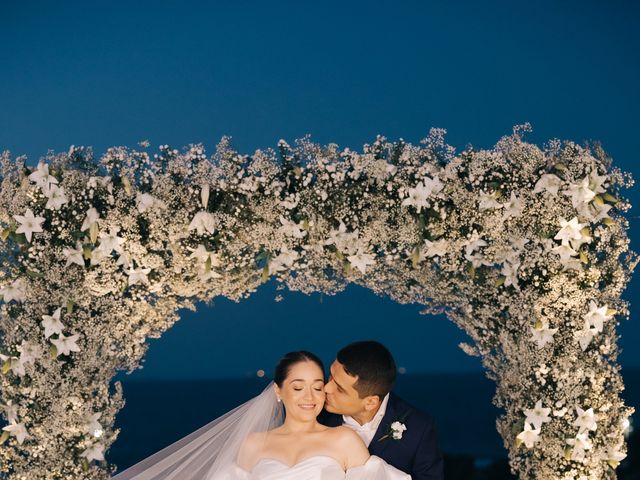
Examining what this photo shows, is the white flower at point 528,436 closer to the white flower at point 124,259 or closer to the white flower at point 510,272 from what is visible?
the white flower at point 510,272

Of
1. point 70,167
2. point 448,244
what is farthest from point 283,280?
point 70,167

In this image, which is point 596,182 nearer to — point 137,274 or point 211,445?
point 211,445

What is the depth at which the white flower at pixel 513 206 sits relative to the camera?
5762 millimetres

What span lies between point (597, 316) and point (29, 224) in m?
4.18

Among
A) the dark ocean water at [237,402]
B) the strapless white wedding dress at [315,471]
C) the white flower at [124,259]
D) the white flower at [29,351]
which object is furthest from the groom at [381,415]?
the dark ocean water at [237,402]

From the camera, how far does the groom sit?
15.3 feet

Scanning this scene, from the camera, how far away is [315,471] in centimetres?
432

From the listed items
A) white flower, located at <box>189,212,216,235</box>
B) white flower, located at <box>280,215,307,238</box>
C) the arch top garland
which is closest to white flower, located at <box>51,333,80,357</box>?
the arch top garland

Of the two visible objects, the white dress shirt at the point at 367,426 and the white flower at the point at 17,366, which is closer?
the white dress shirt at the point at 367,426

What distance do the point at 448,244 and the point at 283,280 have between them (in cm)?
130

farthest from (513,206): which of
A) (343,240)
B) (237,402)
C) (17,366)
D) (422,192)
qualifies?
(237,402)

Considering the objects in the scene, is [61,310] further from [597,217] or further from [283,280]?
[597,217]

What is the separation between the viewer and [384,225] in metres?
5.82

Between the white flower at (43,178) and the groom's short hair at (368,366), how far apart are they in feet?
8.25
